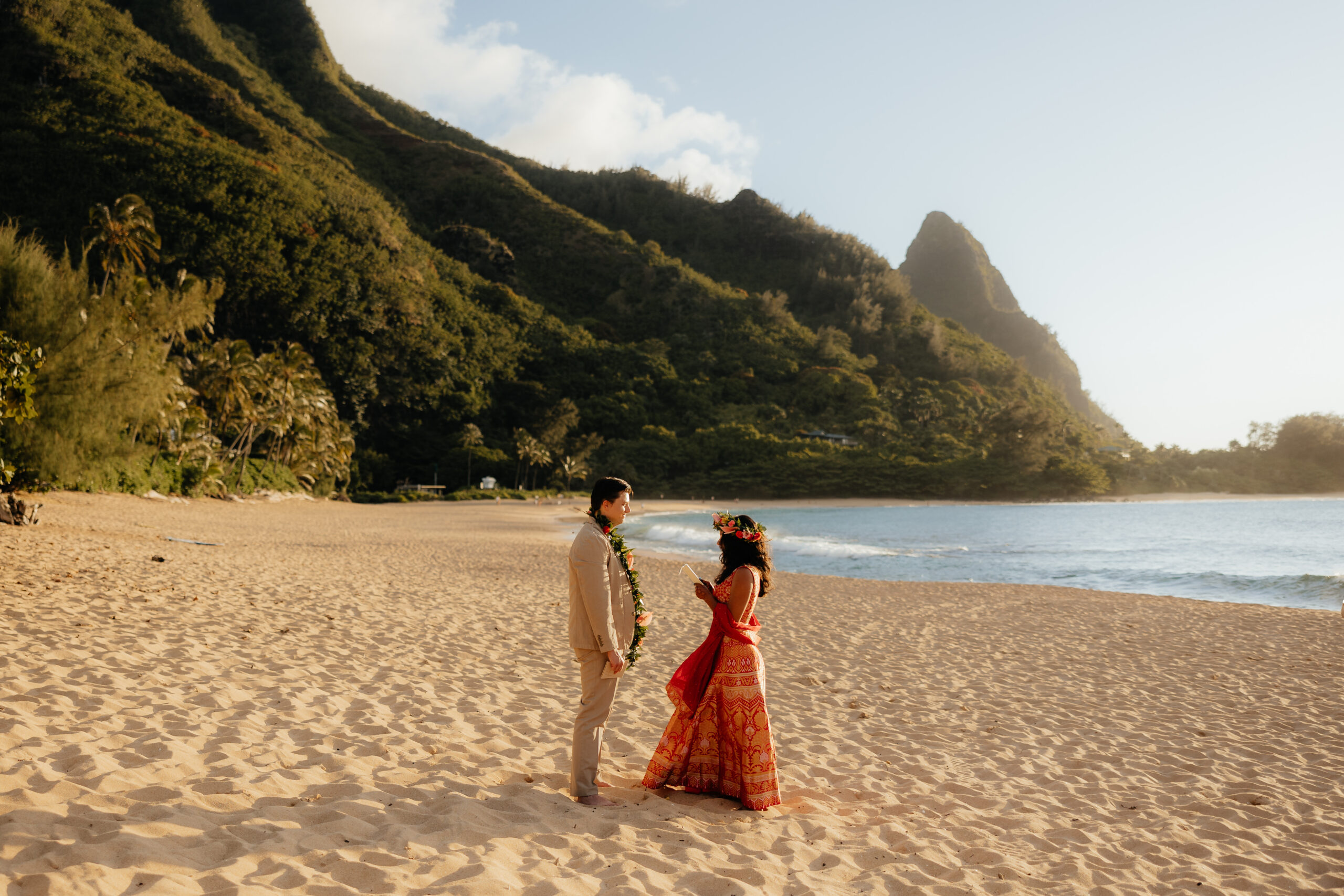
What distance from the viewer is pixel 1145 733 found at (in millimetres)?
5809

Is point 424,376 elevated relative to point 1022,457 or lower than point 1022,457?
elevated

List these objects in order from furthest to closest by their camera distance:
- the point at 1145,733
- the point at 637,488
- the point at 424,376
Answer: the point at 424,376
the point at 637,488
the point at 1145,733

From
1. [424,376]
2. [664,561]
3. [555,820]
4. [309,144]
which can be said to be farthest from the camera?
[309,144]

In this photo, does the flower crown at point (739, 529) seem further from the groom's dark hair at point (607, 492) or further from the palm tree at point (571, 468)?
the palm tree at point (571, 468)

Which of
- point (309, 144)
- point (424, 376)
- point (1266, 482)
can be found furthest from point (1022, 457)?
point (309, 144)

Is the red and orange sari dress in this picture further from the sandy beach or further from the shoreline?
the shoreline

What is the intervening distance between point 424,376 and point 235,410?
Result: 39.1 meters

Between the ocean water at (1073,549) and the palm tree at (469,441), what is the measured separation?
2576cm

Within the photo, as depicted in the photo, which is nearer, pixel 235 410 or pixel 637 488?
pixel 235 410

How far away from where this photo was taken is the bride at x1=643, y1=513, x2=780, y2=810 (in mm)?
3752

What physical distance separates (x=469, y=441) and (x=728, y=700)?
6719cm

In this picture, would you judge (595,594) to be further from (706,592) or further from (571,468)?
(571,468)

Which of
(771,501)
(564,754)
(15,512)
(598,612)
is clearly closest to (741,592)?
(598,612)

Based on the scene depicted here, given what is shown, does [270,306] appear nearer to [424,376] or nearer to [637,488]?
[424,376]
